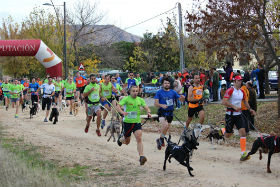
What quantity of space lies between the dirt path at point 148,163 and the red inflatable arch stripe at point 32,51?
1626cm

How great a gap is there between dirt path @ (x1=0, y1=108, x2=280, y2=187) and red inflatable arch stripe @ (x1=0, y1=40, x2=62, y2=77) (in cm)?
1626

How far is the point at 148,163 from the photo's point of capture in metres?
10.2

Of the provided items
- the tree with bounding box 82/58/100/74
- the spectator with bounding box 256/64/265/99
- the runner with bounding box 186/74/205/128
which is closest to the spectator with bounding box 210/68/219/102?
the spectator with bounding box 256/64/265/99

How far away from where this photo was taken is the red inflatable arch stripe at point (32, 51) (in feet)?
100

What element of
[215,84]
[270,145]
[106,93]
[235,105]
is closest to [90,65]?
[215,84]

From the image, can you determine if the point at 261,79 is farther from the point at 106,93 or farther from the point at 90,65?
the point at 90,65

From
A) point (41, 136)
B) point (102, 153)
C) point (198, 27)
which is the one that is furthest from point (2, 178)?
point (198, 27)

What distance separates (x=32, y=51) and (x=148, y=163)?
23.2 m

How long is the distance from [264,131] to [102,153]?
243 inches

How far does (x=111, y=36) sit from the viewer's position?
5072 centimetres

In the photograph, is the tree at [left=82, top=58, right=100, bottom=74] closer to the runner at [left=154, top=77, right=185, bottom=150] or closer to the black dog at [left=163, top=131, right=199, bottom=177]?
the runner at [left=154, top=77, right=185, bottom=150]

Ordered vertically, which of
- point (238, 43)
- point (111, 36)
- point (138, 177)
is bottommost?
point (138, 177)

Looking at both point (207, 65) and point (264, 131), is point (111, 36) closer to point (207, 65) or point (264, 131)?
point (207, 65)

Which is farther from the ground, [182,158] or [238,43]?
[238,43]
